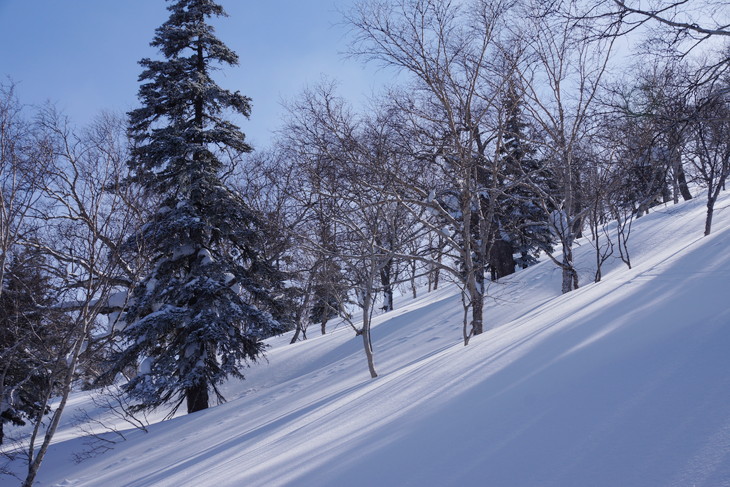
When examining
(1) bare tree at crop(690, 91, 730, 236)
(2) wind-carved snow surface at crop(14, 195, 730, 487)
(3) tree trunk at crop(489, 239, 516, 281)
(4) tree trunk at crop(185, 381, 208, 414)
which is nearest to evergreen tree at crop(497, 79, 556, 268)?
(3) tree trunk at crop(489, 239, 516, 281)

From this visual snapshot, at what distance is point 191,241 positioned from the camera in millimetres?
10508

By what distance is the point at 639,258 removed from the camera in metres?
13.0

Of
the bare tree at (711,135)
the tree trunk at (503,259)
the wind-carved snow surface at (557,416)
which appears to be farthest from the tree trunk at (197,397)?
the tree trunk at (503,259)

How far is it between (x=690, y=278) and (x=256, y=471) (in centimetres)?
444

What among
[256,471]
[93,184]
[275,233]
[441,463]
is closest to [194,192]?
[275,233]

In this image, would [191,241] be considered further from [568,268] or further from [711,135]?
[711,135]

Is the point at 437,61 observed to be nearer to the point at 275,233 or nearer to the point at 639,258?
the point at 275,233

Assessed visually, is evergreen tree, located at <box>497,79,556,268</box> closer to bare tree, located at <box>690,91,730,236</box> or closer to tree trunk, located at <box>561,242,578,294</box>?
tree trunk, located at <box>561,242,578,294</box>

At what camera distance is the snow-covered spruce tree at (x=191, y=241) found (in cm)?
984

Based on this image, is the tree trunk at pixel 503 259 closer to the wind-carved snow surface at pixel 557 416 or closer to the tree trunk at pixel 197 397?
the wind-carved snow surface at pixel 557 416

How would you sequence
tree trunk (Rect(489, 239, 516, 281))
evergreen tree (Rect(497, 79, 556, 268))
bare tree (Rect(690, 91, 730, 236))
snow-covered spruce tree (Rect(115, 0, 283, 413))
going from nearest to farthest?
bare tree (Rect(690, 91, 730, 236))
snow-covered spruce tree (Rect(115, 0, 283, 413))
evergreen tree (Rect(497, 79, 556, 268))
tree trunk (Rect(489, 239, 516, 281))

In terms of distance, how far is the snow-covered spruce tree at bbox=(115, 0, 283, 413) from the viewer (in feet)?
32.3

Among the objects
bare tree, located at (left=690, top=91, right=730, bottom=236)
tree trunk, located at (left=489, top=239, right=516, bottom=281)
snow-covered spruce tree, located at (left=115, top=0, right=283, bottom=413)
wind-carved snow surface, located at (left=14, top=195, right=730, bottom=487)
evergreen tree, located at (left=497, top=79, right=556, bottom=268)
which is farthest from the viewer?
tree trunk, located at (left=489, top=239, right=516, bottom=281)

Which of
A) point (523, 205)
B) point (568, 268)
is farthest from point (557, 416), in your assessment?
Answer: point (523, 205)
